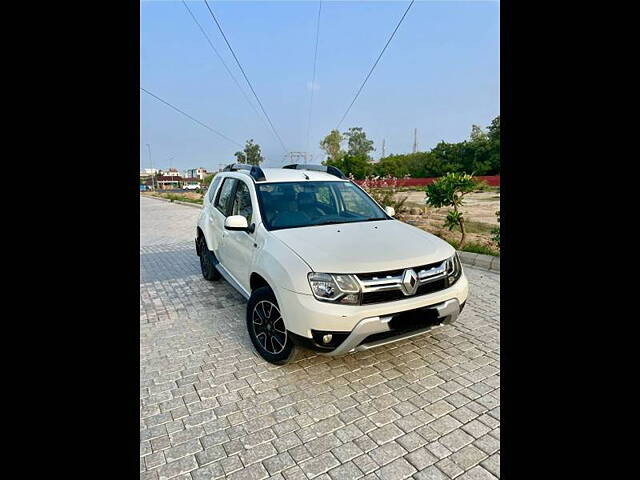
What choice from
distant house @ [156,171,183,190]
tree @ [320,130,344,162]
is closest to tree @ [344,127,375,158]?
tree @ [320,130,344,162]

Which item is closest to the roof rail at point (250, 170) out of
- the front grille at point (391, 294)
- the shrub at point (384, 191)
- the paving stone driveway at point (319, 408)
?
the paving stone driveway at point (319, 408)

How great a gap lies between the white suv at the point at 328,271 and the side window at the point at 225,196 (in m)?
0.42

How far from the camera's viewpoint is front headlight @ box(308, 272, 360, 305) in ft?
8.77

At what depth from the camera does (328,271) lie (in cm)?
269

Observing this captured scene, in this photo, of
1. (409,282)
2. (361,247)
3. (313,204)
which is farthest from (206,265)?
(409,282)

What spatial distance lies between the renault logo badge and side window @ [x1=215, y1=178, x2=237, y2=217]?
2591mm

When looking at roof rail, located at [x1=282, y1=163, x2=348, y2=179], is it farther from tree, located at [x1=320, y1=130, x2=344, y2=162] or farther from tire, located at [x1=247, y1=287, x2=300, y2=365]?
tree, located at [x1=320, y1=130, x2=344, y2=162]

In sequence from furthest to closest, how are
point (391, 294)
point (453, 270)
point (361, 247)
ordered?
point (453, 270) < point (361, 247) < point (391, 294)

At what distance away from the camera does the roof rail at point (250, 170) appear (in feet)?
13.5

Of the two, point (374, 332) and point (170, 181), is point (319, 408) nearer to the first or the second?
point (374, 332)

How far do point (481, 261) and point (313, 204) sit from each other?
3.68 metres
